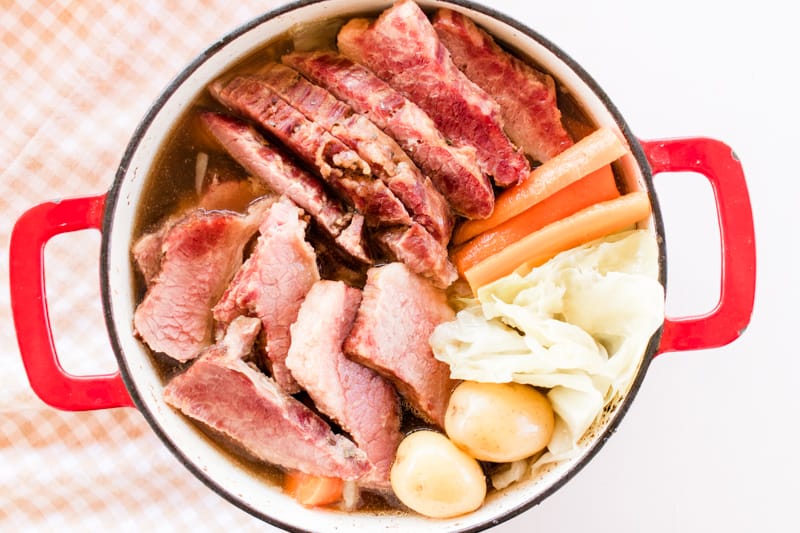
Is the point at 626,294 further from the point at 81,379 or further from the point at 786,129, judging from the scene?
the point at 81,379

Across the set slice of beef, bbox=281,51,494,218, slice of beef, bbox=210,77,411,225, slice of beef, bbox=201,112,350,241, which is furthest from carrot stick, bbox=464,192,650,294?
slice of beef, bbox=201,112,350,241

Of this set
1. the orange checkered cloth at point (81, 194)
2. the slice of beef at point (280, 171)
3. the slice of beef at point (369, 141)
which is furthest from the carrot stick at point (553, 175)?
the orange checkered cloth at point (81, 194)

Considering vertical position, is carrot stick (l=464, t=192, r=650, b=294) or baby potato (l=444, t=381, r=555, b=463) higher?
carrot stick (l=464, t=192, r=650, b=294)

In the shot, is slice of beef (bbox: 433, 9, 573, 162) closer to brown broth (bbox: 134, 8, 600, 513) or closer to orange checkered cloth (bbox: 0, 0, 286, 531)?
brown broth (bbox: 134, 8, 600, 513)

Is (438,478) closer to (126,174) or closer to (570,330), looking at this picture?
(570,330)

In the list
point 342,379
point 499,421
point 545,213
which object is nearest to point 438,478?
point 499,421

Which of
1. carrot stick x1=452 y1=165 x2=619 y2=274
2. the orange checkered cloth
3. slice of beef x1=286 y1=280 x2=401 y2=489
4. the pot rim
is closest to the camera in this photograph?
the pot rim
